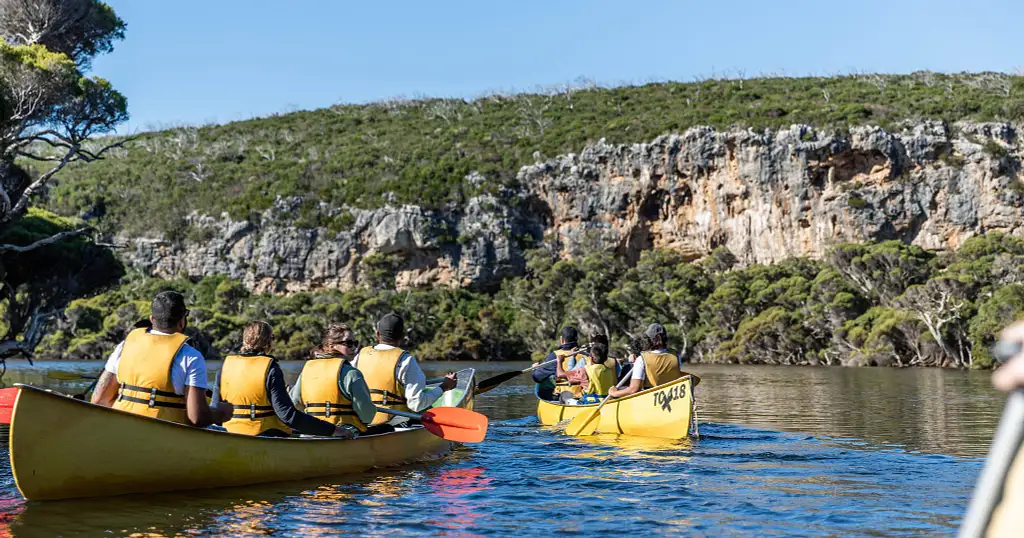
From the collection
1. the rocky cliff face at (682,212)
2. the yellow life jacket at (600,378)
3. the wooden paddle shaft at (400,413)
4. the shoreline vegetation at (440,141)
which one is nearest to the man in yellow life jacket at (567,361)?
the yellow life jacket at (600,378)

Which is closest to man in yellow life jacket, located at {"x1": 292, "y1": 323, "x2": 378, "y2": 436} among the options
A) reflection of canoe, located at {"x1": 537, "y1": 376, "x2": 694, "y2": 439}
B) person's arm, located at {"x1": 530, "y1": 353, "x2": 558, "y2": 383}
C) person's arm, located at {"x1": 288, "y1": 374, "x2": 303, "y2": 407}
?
person's arm, located at {"x1": 288, "y1": 374, "x2": 303, "y2": 407}

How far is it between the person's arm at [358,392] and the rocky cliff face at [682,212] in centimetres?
6552

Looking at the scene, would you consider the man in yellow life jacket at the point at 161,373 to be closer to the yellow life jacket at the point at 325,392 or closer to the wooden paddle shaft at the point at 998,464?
the yellow life jacket at the point at 325,392

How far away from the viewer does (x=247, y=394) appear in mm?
9219

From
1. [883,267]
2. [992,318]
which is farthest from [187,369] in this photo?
[883,267]

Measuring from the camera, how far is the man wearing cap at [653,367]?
13.7 metres

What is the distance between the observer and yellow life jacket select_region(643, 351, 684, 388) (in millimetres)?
13836

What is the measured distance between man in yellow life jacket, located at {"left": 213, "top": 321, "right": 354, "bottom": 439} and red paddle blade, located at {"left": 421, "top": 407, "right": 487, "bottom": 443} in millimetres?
1955

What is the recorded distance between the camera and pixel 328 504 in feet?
27.7

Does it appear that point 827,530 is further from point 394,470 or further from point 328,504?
point 394,470

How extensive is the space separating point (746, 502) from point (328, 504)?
383cm

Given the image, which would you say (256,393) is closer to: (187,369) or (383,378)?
(187,369)

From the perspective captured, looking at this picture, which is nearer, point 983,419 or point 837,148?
point 983,419

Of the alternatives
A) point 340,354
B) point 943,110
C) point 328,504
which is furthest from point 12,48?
point 943,110
